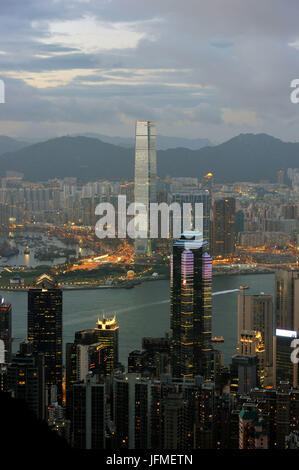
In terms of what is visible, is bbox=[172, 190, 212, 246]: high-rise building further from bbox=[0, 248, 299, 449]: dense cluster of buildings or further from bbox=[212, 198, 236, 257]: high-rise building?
bbox=[0, 248, 299, 449]: dense cluster of buildings

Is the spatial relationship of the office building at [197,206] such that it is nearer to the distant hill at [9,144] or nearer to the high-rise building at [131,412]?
the distant hill at [9,144]

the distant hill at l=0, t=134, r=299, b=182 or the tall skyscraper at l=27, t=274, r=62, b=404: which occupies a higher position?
the distant hill at l=0, t=134, r=299, b=182

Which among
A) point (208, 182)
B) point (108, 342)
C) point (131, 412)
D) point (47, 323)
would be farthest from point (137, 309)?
point (131, 412)

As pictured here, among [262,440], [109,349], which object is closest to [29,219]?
[109,349]

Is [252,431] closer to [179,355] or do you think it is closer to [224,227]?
[179,355]

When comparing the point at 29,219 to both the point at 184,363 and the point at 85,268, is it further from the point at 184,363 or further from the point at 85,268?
the point at 184,363

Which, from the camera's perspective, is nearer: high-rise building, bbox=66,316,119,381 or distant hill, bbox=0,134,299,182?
high-rise building, bbox=66,316,119,381

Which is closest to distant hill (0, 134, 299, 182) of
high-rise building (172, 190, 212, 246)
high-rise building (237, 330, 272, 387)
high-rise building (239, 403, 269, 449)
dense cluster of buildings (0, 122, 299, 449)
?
dense cluster of buildings (0, 122, 299, 449)

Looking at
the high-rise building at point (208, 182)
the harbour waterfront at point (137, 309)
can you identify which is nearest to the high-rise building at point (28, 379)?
the harbour waterfront at point (137, 309)
